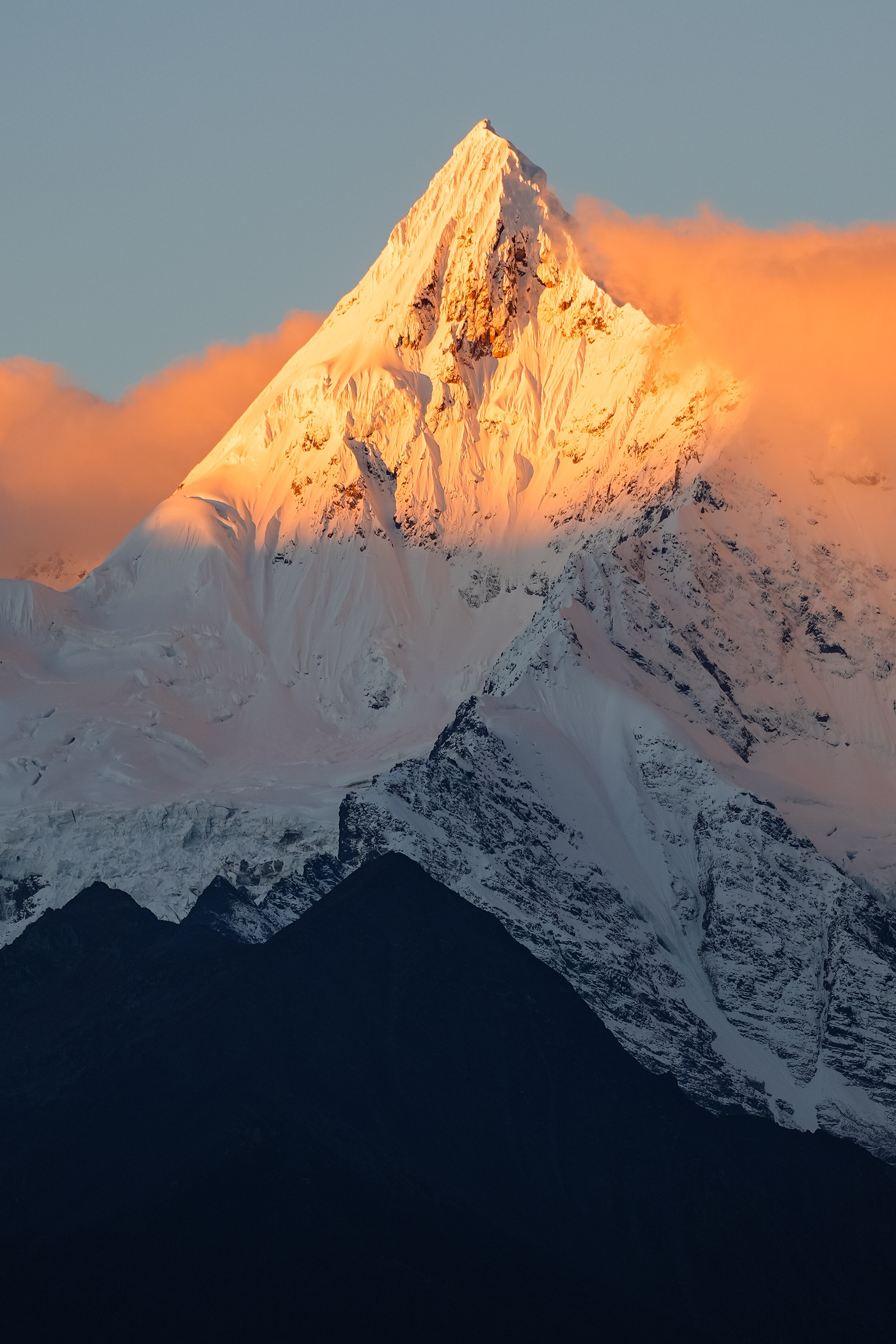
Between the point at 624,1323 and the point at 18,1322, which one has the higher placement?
the point at 624,1323

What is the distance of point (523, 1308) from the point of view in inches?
7667

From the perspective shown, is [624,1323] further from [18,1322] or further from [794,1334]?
[18,1322]

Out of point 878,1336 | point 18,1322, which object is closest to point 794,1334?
point 878,1336

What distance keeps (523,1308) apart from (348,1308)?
1103cm

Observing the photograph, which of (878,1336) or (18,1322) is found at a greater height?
(878,1336)

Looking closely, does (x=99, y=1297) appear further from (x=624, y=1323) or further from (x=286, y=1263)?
(x=624, y=1323)

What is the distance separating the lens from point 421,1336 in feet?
631

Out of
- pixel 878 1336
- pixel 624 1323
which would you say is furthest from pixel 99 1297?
pixel 878 1336

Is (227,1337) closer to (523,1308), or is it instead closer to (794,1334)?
(523,1308)

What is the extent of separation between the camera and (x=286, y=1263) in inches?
7849

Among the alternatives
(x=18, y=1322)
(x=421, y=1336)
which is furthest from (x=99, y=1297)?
(x=421, y=1336)

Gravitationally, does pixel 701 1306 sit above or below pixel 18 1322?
above

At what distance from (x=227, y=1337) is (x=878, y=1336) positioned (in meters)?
41.9

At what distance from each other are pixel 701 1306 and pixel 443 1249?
670 inches
